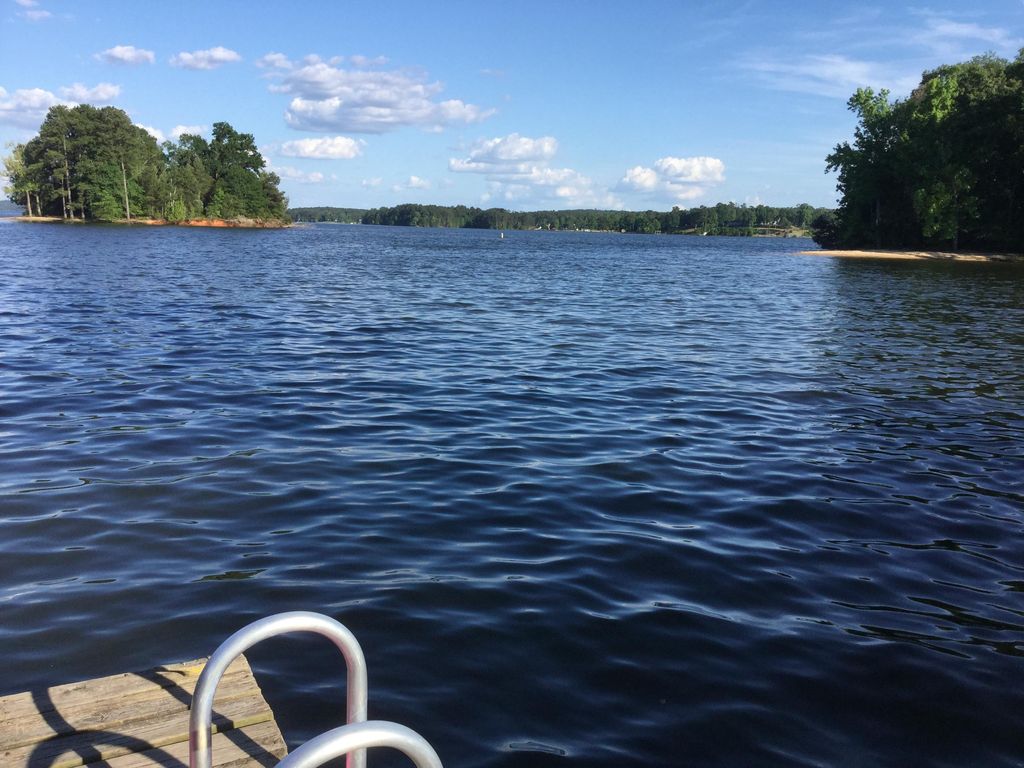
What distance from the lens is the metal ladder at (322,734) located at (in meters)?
2.14

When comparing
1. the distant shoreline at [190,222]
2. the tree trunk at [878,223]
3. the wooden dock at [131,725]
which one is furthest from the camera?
the distant shoreline at [190,222]

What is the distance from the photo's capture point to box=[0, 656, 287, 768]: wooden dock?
10.9 ft

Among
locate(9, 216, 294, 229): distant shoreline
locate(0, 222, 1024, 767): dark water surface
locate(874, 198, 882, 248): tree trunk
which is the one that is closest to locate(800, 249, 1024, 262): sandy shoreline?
locate(874, 198, 882, 248): tree trunk

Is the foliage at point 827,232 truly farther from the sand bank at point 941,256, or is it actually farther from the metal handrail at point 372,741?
the metal handrail at point 372,741

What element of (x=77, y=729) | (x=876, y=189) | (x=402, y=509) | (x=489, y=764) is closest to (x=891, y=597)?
(x=489, y=764)

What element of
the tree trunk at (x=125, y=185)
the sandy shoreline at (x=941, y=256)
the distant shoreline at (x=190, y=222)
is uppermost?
the tree trunk at (x=125, y=185)

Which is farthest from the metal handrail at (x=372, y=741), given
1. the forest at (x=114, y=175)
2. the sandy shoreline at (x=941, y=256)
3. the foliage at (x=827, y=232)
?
the forest at (x=114, y=175)

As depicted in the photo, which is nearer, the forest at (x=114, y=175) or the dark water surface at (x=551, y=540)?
the dark water surface at (x=551, y=540)

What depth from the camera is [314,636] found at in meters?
5.69

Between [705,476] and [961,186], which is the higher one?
[961,186]

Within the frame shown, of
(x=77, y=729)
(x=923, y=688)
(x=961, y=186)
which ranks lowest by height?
(x=923, y=688)

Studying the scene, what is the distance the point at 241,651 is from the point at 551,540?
16.6ft

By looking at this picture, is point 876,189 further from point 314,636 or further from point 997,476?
point 314,636

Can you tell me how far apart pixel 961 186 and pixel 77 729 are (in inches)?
3355
